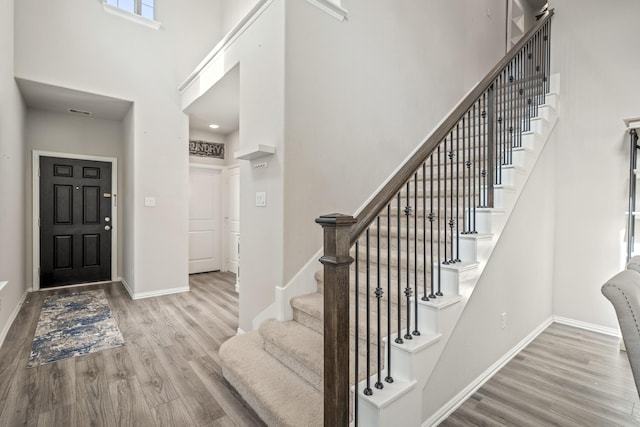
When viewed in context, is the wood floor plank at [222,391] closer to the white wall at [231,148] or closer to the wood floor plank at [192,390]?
the wood floor plank at [192,390]

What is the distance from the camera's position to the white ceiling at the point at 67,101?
379cm

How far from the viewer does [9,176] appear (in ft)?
10.6

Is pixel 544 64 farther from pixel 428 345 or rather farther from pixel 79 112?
pixel 79 112

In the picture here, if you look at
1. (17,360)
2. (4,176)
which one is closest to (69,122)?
(4,176)

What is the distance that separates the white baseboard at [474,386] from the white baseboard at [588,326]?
596mm

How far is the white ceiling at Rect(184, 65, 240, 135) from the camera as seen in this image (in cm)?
343

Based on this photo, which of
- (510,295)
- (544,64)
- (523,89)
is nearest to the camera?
(510,295)

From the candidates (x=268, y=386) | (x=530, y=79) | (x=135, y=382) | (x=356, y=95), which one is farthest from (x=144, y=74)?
(x=530, y=79)

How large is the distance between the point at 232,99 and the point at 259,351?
3031 mm

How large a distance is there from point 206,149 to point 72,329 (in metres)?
3.50

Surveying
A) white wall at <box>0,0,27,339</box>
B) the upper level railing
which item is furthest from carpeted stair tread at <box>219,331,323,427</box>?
white wall at <box>0,0,27,339</box>

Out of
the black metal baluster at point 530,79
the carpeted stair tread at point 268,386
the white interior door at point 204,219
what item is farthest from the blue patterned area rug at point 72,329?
the black metal baluster at point 530,79

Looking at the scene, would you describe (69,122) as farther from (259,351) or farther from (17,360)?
(259,351)

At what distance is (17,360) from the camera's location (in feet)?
8.27
